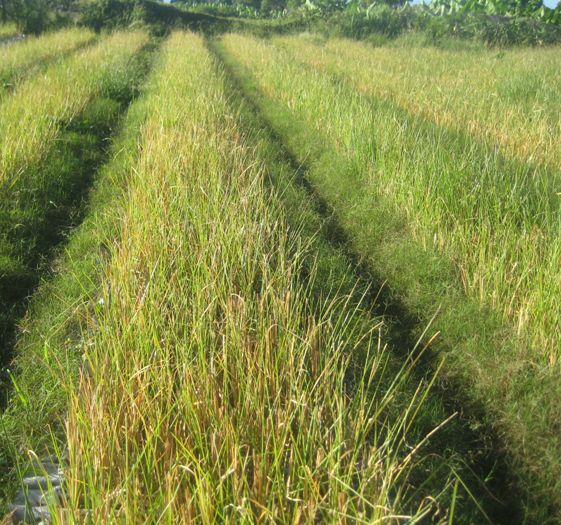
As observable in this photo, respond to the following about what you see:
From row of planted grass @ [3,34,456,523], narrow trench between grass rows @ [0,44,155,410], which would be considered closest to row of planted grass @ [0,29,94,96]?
narrow trench between grass rows @ [0,44,155,410]

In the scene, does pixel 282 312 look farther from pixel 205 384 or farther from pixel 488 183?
pixel 488 183

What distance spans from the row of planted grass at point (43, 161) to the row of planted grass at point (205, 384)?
26cm

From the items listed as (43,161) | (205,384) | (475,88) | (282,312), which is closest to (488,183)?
(282,312)

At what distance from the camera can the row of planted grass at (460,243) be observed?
102 inches

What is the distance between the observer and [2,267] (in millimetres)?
3748

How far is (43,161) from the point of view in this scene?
5.39m

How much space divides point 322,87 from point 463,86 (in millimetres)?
2369

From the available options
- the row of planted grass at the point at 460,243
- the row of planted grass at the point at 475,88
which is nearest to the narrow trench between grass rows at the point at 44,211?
the row of planted grass at the point at 460,243

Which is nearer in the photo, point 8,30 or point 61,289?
point 61,289

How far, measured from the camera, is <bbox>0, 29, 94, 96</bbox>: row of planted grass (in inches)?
385

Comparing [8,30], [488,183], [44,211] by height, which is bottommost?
[44,211]

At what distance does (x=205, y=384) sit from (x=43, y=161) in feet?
13.2

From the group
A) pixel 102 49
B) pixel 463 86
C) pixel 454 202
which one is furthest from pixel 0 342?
pixel 102 49

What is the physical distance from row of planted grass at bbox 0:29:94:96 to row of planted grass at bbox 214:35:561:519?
5490 mm
